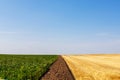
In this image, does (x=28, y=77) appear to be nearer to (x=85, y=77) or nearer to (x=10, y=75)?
(x=10, y=75)

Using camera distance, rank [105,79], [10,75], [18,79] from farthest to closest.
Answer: [10,75] < [18,79] < [105,79]

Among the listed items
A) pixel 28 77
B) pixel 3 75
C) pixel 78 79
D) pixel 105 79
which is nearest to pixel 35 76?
pixel 28 77

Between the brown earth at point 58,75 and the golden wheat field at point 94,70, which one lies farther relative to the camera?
the brown earth at point 58,75

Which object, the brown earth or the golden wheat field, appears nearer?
the golden wheat field

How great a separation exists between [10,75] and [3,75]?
0.68 meters

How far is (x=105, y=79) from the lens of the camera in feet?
63.3

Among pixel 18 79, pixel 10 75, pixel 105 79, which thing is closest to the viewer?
pixel 105 79

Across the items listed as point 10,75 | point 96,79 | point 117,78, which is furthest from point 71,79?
point 10,75

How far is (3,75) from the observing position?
22.7m

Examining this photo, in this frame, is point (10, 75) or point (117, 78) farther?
point (10, 75)

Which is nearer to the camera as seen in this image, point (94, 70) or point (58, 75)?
point (58, 75)

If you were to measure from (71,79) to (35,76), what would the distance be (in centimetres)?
391

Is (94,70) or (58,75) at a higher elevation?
(94,70)

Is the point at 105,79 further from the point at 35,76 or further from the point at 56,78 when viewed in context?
the point at 35,76
